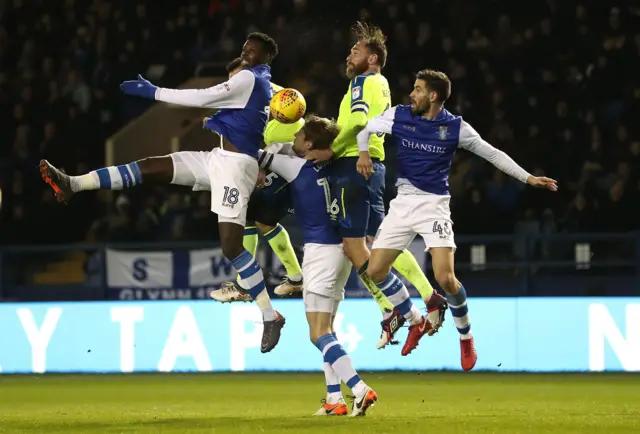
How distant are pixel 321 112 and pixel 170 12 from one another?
15.4ft

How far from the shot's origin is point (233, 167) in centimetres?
1017

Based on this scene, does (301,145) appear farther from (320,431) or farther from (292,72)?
(292,72)

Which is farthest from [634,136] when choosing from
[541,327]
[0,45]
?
[0,45]

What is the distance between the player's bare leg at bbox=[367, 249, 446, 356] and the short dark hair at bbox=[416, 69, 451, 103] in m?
1.27

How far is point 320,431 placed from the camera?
333 inches

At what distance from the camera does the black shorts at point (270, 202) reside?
34.7 feet

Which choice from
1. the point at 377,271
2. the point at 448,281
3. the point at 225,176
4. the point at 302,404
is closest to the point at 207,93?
the point at 225,176

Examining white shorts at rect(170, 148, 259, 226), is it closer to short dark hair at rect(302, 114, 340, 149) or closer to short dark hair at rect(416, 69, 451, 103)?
short dark hair at rect(302, 114, 340, 149)

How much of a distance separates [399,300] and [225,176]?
5.56 ft

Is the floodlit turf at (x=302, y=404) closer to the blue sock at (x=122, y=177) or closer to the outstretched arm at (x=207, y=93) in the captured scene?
the blue sock at (x=122, y=177)

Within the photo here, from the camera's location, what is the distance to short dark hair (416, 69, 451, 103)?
10.1m

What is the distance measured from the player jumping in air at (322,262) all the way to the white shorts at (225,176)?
0.45m

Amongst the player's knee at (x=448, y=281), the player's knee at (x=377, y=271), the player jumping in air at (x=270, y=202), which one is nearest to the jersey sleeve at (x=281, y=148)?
the player jumping in air at (x=270, y=202)

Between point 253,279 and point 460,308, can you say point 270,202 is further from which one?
point 460,308
